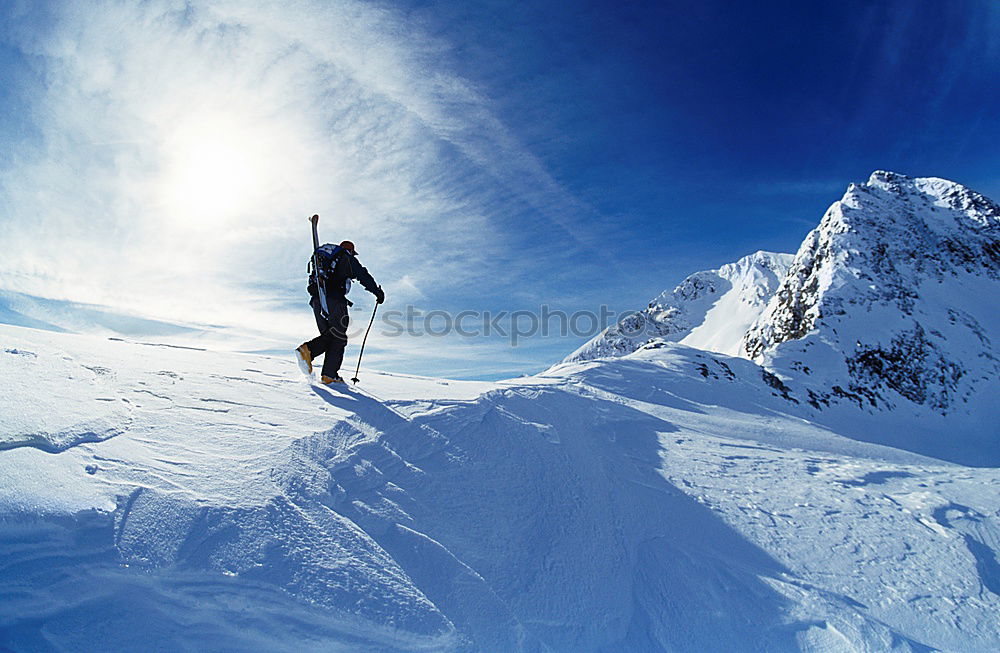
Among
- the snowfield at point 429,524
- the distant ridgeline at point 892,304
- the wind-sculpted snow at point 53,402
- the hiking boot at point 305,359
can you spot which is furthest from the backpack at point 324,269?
the distant ridgeline at point 892,304

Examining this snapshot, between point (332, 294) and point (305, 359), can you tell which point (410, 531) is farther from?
point (332, 294)

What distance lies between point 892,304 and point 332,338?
33003mm

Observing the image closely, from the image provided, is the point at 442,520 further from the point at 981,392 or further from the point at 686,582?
the point at 981,392

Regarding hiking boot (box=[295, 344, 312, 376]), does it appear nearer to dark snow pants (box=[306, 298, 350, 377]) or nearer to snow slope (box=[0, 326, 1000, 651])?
dark snow pants (box=[306, 298, 350, 377])

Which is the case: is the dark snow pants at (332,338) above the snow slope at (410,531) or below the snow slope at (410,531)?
above

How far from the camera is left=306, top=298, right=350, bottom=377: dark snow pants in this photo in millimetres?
7718

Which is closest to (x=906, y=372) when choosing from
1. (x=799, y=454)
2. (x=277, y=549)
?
(x=799, y=454)

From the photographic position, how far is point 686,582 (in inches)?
159

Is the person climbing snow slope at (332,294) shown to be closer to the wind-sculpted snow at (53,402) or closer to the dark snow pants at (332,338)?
the dark snow pants at (332,338)

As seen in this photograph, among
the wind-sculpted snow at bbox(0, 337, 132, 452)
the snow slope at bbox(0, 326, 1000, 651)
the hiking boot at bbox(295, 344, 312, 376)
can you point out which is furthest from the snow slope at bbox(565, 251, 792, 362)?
the wind-sculpted snow at bbox(0, 337, 132, 452)

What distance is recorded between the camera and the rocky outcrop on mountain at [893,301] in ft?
74.1

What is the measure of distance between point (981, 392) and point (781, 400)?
15.1m

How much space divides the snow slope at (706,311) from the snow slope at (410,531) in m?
92.4

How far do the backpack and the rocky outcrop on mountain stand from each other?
63.5ft
